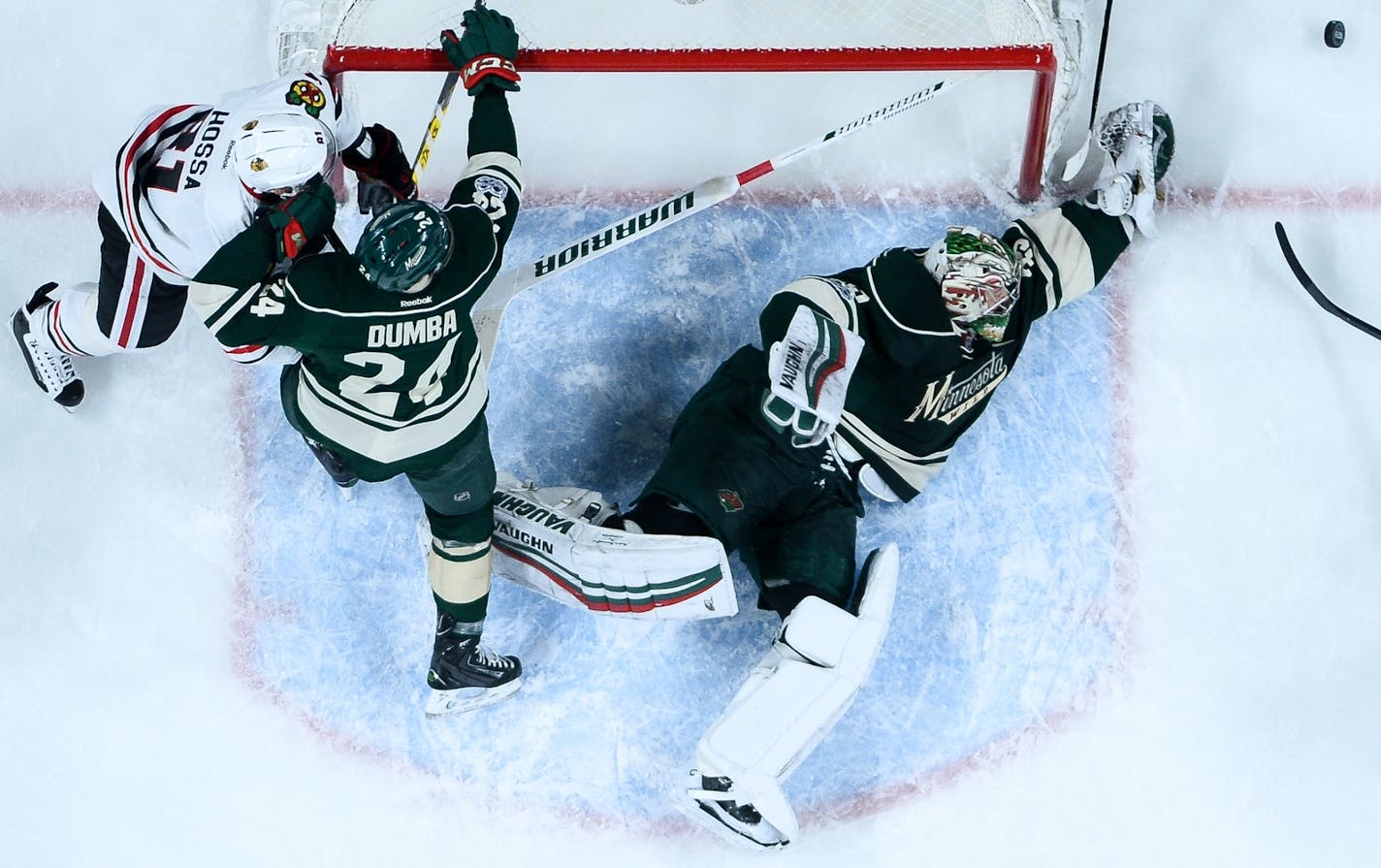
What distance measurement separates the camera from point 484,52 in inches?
109

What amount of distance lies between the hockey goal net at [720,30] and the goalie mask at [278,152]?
1.61ft

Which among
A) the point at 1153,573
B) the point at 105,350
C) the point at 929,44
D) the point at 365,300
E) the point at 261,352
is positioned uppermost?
the point at 929,44

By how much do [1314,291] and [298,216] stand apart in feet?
8.16

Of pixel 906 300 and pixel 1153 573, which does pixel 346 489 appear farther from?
pixel 1153 573

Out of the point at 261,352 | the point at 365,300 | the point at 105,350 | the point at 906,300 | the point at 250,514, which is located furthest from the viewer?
the point at 250,514

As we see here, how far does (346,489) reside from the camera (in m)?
3.27

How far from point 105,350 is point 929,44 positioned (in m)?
2.16

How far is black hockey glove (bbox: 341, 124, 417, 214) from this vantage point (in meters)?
2.86

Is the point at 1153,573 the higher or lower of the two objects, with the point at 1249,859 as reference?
higher

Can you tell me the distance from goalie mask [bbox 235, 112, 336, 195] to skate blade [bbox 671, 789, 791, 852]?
1529 millimetres

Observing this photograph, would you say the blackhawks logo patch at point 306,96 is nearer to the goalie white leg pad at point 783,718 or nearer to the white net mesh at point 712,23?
the white net mesh at point 712,23

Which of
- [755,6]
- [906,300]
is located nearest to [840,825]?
[906,300]

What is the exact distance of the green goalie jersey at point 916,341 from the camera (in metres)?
2.89

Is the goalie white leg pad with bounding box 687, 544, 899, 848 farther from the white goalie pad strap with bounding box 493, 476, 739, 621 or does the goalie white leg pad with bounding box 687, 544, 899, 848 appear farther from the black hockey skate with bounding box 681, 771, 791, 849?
the white goalie pad strap with bounding box 493, 476, 739, 621
